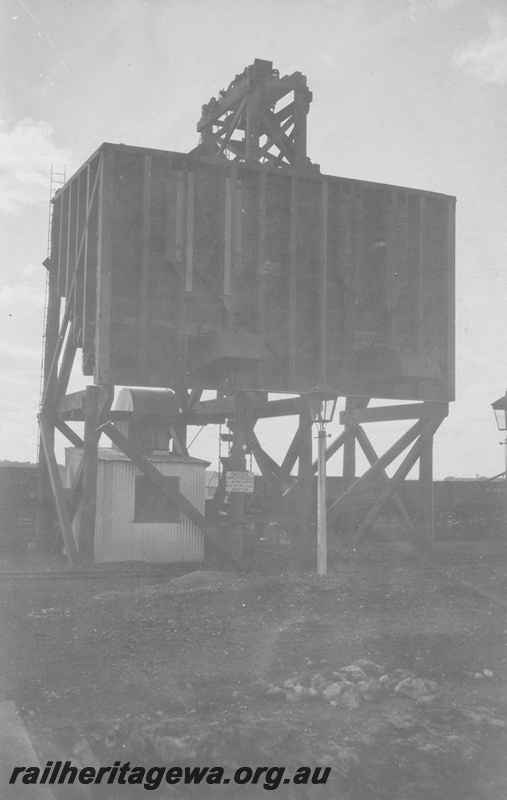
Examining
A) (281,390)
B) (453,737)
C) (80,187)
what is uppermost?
(80,187)

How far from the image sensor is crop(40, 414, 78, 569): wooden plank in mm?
17688

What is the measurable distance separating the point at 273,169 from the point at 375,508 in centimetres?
830

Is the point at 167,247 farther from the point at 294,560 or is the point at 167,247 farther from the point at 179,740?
the point at 179,740

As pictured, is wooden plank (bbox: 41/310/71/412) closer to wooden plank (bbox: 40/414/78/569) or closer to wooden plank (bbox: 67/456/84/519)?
wooden plank (bbox: 40/414/78/569)

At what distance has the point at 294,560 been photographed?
19.4 m

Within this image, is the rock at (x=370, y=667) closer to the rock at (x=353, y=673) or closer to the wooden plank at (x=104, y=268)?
the rock at (x=353, y=673)

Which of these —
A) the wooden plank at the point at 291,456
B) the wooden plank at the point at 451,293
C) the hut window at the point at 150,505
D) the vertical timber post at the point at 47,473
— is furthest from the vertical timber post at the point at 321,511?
the vertical timber post at the point at 47,473

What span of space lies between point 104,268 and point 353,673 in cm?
1141

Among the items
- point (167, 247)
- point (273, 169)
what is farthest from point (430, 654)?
point (273, 169)

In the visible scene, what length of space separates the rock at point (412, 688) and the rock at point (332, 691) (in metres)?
0.58

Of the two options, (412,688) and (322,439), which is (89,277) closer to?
(322,439)

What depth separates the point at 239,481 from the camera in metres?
17.8

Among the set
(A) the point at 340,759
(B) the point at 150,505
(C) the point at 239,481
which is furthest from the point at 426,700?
(B) the point at 150,505

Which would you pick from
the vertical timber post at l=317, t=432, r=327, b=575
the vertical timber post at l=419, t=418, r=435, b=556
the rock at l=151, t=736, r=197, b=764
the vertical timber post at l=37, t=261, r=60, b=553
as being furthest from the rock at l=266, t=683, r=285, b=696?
the vertical timber post at l=37, t=261, r=60, b=553
